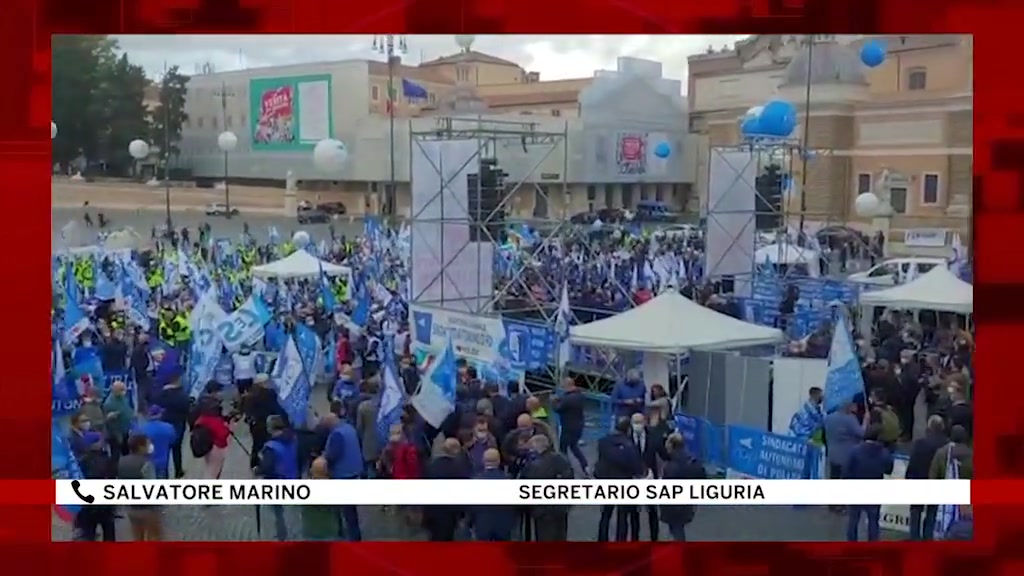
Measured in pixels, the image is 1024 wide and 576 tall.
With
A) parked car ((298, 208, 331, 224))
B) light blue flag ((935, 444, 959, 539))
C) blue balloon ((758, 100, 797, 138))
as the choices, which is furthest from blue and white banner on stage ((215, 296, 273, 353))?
light blue flag ((935, 444, 959, 539))

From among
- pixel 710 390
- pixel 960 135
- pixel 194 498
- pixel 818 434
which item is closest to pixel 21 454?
pixel 194 498

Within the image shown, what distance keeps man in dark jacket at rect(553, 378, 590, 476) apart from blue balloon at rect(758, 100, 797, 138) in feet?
3.11

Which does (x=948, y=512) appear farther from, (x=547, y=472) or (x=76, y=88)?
(x=76, y=88)

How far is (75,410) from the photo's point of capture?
3.23 m

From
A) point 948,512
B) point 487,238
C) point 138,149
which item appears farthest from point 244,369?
point 948,512

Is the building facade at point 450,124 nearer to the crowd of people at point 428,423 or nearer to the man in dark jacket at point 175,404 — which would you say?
the crowd of people at point 428,423

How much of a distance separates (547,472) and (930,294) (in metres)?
1.25

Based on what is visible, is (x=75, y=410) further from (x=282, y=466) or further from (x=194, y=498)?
(x=282, y=466)

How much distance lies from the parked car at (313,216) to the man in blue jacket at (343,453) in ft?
1.94

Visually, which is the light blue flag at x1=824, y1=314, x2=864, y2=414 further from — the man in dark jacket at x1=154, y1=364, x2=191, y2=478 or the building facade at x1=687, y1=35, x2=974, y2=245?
the man in dark jacket at x1=154, y1=364, x2=191, y2=478

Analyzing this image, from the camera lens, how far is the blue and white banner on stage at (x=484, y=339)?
126 inches

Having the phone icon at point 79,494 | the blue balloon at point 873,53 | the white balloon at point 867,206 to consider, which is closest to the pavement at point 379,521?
the phone icon at point 79,494

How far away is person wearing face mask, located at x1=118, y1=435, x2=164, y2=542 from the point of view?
3.23 metres

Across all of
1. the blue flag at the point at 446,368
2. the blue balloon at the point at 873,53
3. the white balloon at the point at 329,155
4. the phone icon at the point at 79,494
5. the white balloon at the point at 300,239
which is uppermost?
the blue balloon at the point at 873,53
